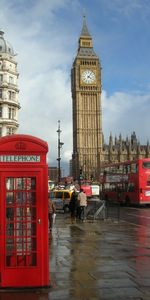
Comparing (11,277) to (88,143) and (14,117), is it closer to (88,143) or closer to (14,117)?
(14,117)

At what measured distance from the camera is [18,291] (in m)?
7.23

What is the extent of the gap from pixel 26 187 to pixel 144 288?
2.55 m

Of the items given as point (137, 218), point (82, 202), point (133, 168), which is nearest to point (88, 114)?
point (133, 168)

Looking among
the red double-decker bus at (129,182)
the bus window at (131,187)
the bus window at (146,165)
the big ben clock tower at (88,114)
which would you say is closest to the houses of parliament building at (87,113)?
the big ben clock tower at (88,114)

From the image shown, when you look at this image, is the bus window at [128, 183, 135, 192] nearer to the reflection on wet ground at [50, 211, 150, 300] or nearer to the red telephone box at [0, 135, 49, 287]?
the reflection on wet ground at [50, 211, 150, 300]

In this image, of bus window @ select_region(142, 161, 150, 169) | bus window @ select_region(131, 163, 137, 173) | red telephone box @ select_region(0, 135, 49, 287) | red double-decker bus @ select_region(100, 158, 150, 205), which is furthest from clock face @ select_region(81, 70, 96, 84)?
red telephone box @ select_region(0, 135, 49, 287)

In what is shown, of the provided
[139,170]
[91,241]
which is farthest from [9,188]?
[139,170]

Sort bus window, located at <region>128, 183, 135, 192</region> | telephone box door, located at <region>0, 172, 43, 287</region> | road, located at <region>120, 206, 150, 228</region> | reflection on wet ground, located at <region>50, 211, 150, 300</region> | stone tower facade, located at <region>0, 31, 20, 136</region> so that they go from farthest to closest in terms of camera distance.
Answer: stone tower facade, located at <region>0, 31, 20, 136</region> < bus window, located at <region>128, 183, 135, 192</region> < road, located at <region>120, 206, 150, 228</region> < telephone box door, located at <region>0, 172, 43, 287</region> < reflection on wet ground, located at <region>50, 211, 150, 300</region>

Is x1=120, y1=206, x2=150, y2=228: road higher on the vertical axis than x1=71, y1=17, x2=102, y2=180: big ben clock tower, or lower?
lower

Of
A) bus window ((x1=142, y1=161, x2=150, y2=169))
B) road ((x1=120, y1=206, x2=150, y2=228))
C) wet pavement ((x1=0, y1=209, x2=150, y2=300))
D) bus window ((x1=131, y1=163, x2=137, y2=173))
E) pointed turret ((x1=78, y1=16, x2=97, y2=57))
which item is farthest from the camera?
pointed turret ((x1=78, y1=16, x2=97, y2=57))

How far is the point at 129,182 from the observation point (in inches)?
1401

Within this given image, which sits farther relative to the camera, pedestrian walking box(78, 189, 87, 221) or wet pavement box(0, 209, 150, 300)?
pedestrian walking box(78, 189, 87, 221)

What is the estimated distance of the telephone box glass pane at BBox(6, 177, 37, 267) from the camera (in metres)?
7.38

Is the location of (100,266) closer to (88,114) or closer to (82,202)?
(82,202)
